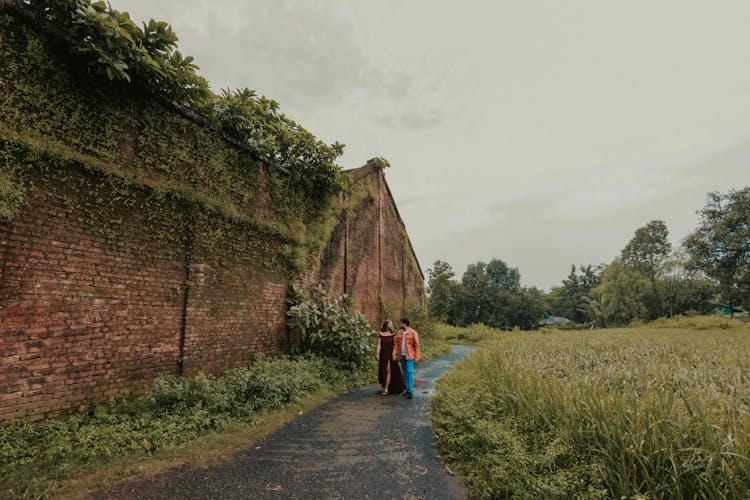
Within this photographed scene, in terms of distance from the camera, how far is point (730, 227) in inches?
929

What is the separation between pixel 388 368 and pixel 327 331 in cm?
217

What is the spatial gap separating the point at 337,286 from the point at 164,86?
7.24 meters

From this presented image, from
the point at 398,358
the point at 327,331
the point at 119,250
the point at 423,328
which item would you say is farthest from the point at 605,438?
the point at 423,328

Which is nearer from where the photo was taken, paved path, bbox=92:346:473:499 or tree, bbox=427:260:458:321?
paved path, bbox=92:346:473:499

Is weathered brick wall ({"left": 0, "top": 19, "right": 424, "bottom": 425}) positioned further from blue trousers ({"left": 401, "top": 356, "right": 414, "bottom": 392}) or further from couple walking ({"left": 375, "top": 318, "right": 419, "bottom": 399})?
blue trousers ({"left": 401, "top": 356, "right": 414, "bottom": 392})

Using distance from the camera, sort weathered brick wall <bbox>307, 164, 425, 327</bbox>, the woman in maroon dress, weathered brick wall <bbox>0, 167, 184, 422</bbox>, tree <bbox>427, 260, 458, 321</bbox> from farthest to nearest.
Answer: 1. tree <bbox>427, 260, 458, 321</bbox>
2. weathered brick wall <bbox>307, 164, 425, 327</bbox>
3. the woman in maroon dress
4. weathered brick wall <bbox>0, 167, 184, 422</bbox>

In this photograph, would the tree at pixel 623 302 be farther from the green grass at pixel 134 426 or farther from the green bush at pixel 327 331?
the green grass at pixel 134 426

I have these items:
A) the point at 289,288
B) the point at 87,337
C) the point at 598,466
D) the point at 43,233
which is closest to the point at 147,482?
the point at 87,337

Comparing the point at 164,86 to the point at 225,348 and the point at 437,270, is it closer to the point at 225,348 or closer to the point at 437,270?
the point at 225,348

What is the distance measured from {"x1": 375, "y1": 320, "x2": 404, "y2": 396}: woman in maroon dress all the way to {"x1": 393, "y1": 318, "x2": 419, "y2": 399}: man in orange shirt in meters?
0.17

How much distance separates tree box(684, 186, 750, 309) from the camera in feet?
74.8

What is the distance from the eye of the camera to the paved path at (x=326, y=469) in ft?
11.2

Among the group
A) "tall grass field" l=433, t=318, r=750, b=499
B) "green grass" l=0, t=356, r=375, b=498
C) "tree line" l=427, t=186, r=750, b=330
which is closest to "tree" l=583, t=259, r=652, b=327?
"tree line" l=427, t=186, r=750, b=330

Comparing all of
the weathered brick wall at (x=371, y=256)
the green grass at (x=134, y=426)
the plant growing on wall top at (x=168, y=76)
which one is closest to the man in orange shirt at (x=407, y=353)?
the green grass at (x=134, y=426)
